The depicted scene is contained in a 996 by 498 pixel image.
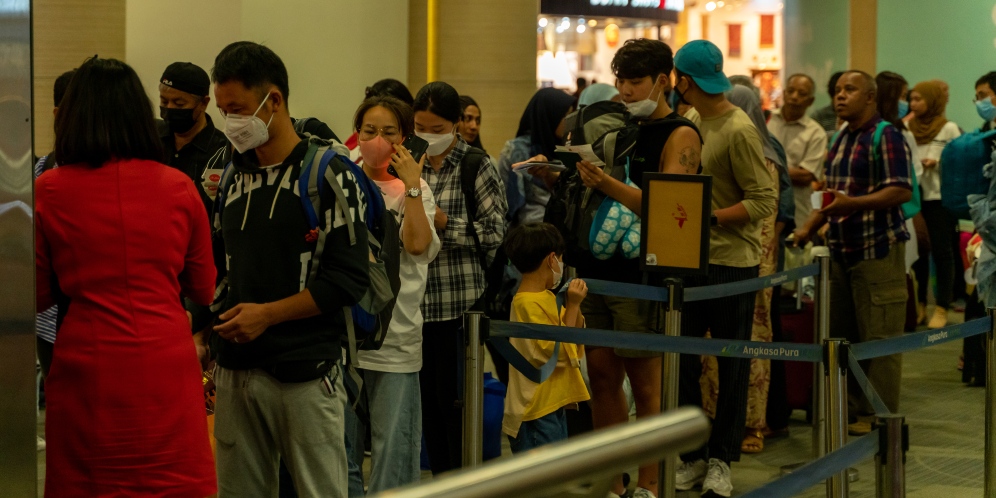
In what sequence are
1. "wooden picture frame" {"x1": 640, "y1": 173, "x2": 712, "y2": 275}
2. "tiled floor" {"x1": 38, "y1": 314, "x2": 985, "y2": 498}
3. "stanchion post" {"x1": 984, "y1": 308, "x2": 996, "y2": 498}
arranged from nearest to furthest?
"wooden picture frame" {"x1": 640, "y1": 173, "x2": 712, "y2": 275} < "stanchion post" {"x1": 984, "y1": 308, "x2": 996, "y2": 498} < "tiled floor" {"x1": 38, "y1": 314, "x2": 985, "y2": 498}

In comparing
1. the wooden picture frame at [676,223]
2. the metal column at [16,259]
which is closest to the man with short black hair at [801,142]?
the wooden picture frame at [676,223]

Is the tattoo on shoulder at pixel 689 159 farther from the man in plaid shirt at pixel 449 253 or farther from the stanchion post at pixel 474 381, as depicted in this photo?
the stanchion post at pixel 474 381

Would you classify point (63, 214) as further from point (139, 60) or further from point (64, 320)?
point (139, 60)

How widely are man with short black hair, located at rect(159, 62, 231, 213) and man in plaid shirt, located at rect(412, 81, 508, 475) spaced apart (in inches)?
35.6

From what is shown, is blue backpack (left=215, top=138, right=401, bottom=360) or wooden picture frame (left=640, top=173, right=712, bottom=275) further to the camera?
wooden picture frame (left=640, top=173, right=712, bottom=275)

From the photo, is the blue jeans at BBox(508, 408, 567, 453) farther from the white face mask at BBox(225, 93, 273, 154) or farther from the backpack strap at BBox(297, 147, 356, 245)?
the white face mask at BBox(225, 93, 273, 154)

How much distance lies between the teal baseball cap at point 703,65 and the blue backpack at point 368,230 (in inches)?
84.3

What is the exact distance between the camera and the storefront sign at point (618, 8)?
59.1 feet

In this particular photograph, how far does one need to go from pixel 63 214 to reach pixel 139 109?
343mm

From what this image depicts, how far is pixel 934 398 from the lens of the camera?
8.06 metres

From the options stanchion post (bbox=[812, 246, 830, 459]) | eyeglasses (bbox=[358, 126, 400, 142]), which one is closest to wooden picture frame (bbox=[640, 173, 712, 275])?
eyeglasses (bbox=[358, 126, 400, 142])

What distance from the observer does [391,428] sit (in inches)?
181

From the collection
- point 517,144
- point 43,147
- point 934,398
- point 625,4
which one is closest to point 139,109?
point 517,144

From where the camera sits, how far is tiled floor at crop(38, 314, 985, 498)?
583 cm
